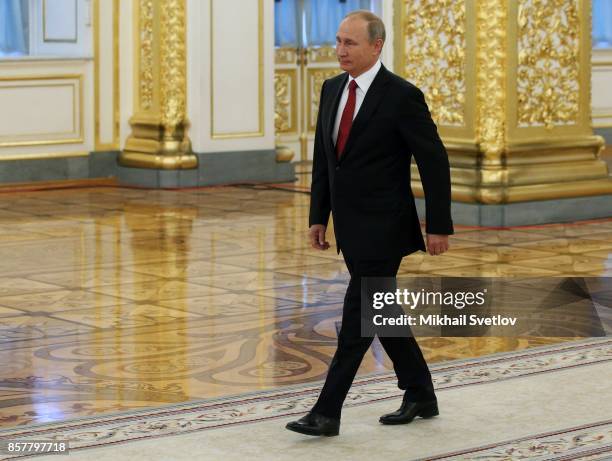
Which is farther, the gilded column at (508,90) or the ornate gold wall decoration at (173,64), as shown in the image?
the ornate gold wall decoration at (173,64)

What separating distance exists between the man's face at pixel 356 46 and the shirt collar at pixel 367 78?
16 millimetres

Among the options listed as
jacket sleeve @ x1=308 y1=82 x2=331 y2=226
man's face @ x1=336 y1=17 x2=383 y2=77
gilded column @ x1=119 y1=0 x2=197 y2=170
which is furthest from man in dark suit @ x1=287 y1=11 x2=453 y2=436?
gilded column @ x1=119 y1=0 x2=197 y2=170

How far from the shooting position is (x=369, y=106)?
3.78 meters

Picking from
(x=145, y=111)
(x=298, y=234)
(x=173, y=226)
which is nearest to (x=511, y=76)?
(x=298, y=234)

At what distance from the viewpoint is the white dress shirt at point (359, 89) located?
378cm

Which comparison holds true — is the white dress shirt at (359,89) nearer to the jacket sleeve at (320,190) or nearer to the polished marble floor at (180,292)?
the jacket sleeve at (320,190)

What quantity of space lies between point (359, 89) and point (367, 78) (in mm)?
46

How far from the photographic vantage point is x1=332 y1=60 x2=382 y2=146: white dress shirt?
3.78 metres

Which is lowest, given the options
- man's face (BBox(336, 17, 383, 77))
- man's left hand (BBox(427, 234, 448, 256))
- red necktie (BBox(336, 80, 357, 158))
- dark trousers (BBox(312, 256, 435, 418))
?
dark trousers (BBox(312, 256, 435, 418))

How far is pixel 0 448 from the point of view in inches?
144

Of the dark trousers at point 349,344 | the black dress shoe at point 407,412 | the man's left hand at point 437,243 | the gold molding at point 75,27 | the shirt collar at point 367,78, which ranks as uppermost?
the gold molding at point 75,27

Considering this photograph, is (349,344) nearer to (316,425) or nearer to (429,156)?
(316,425)

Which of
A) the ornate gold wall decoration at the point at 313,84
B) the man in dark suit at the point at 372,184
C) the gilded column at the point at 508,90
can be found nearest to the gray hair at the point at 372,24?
the man in dark suit at the point at 372,184

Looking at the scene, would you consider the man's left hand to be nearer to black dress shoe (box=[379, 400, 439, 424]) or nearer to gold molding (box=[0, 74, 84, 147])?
black dress shoe (box=[379, 400, 439, 424])
